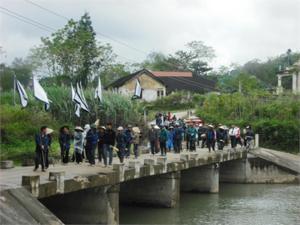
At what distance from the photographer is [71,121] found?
30.2m

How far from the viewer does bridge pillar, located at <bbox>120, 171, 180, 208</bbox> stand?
23.8 m

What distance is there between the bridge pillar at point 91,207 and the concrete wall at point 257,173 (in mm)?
18562

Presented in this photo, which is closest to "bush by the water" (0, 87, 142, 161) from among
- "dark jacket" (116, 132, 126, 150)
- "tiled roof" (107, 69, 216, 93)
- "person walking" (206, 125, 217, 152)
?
"dark jacket" (116, 132, 126, 150)

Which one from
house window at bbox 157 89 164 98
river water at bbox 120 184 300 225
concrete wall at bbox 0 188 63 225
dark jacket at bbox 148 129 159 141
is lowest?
river water at bbox 120 184 300 225

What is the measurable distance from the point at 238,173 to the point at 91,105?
10605 mm

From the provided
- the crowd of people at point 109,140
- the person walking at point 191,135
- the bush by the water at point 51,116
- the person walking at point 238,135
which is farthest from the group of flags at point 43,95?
the person walking at point 238,135

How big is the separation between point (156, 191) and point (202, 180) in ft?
20.2

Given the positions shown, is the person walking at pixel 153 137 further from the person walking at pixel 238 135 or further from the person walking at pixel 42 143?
the person walking at pixel 238 135

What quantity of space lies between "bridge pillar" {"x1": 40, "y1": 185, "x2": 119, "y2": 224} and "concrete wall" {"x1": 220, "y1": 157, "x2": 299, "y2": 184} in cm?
1856

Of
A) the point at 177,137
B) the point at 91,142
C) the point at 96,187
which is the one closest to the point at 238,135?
the point at 177,137

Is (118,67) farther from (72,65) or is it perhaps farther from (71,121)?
(71,121)

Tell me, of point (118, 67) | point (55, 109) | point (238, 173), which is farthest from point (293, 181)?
point (118, 67)

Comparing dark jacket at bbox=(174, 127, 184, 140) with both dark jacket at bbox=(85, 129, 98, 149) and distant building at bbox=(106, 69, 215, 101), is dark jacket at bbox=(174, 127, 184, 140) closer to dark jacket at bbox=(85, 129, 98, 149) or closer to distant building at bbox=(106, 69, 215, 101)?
dark jacket at bbox=(85, 129, 98, 149)

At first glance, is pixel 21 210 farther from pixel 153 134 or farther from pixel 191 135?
pixel 191 135
